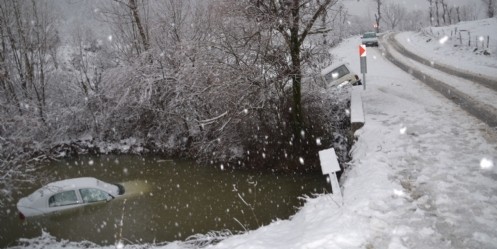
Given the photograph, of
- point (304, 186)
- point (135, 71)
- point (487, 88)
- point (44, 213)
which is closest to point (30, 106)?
point (135, 71)

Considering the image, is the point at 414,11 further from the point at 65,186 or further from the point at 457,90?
the point at 65,186

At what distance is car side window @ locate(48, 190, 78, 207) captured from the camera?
39.9ft

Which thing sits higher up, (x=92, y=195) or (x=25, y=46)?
(x=25, y=46)

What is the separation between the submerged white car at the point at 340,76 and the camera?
1683cm

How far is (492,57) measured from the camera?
19344 millimetres

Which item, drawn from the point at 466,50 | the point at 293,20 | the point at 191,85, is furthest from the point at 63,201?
the point at 466,50

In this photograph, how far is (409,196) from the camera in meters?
6.50

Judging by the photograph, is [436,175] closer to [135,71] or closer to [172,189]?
[172,189]

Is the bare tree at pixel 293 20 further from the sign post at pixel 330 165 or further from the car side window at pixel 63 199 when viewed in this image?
the car side window at pixel 63 199

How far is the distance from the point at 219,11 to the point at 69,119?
1469 centimetres

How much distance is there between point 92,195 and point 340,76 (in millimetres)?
12319

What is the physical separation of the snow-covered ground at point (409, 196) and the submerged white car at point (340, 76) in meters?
5.98

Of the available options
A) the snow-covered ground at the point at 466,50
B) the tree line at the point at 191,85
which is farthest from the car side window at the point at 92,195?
the snow-covered ground at the point at 466,50

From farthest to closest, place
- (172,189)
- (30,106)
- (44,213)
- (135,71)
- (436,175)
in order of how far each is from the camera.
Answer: (30,106) → (135,71) → (172,189) → (44,213) → (436,175)
